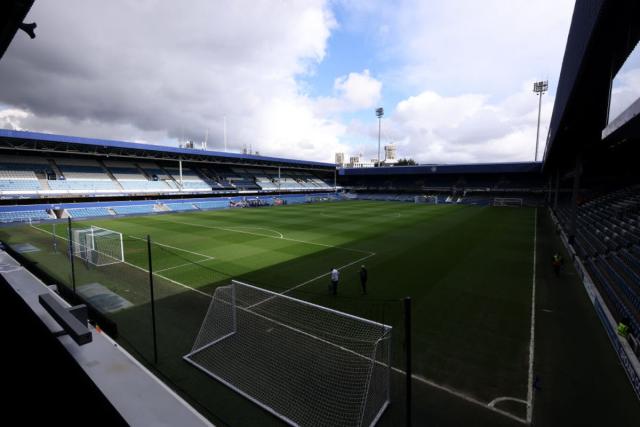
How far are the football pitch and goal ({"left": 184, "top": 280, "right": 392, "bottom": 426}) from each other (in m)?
0.36

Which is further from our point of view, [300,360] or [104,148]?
[104,148]

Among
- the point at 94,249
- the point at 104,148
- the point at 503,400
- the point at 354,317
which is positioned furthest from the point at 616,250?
the point at 104,148

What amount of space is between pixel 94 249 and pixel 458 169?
61.8m

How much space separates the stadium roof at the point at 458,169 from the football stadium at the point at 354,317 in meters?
30.1

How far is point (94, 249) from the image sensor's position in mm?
16250

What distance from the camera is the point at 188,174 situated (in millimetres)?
54750

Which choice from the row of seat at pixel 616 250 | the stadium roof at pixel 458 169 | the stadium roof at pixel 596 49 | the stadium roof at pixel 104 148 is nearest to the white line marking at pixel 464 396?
the row of seat at pixel 616 250

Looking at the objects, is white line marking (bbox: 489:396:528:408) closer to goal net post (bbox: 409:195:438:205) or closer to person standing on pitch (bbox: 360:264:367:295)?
person standing on pitch (bbox: 360:264:367:295)

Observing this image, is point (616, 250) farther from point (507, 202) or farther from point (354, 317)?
point (507, 202)

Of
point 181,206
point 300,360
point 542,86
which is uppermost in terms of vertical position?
point 542,86

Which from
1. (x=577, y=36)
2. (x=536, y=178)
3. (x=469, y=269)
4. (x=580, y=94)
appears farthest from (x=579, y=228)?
(x=536, y=178)

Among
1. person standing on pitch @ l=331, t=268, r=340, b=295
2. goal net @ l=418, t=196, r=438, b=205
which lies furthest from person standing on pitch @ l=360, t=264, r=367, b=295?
goal net @ l=418, t=196, r=438, b=205

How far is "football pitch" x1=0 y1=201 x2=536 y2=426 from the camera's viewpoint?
23.6 feet

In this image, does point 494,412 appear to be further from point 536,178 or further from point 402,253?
point 536,178
